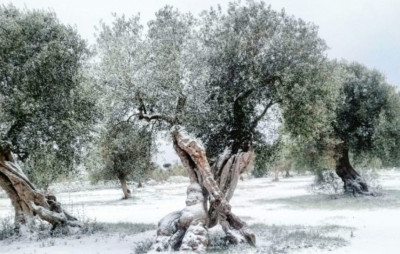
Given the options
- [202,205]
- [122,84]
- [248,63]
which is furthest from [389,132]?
[122,84]

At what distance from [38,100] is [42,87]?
0.93 m

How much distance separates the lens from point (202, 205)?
1816cm

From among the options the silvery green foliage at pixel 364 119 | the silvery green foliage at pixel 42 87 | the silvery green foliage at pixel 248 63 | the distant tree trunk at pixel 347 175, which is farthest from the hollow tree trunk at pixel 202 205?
the distant tree trunk at pixel 347 175

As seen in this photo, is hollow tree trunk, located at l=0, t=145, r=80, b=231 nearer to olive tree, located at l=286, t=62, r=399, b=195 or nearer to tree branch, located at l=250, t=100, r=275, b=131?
tree branch, located at l=250, t=100, r=275, b=131

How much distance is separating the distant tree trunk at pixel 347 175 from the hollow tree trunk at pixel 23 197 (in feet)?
88.9

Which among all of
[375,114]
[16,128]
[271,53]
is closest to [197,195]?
[271,53]

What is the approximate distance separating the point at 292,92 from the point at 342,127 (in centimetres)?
2153

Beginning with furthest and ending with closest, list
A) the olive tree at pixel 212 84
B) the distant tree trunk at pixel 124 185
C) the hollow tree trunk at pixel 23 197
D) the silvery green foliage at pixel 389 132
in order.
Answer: the distant tree trunk at pixel 124 185, the silvery green foliage at pixel 389 132, the hollow tree trunk at pixel 23 197, the olive tree at pixel 212 84

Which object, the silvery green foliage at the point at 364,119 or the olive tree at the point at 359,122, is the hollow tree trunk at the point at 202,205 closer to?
the silvery green foliage at the point at 364,119

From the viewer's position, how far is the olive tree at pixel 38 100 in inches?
812

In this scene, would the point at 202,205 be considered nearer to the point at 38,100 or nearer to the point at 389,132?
the point at 38,100

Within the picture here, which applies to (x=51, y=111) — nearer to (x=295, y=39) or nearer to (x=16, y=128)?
(x=16, y=128)

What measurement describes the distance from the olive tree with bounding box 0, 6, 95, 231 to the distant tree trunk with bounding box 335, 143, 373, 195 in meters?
26.6

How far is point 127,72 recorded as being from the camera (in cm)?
1850
